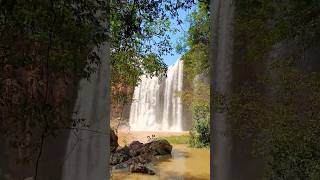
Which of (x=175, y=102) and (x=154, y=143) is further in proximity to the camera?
(x=175, y=102)

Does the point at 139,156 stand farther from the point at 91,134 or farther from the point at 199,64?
the point at 91,134

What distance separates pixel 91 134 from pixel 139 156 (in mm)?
11554

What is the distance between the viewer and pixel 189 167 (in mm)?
20281

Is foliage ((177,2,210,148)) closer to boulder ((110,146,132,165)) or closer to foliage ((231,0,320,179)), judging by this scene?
boulder ((110,146,132,165))

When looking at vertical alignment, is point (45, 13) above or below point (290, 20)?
below

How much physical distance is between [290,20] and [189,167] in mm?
13874

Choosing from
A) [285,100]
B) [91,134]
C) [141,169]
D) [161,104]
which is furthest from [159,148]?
[285,100]

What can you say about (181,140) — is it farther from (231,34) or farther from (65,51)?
(65,51)

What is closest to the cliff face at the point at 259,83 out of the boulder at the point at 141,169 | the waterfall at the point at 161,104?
the boulder at the point at 141,169

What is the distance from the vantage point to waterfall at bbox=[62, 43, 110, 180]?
1083cm

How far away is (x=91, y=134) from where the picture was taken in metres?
11.0

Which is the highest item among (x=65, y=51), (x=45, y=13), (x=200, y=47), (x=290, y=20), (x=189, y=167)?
(x=200, y=47)

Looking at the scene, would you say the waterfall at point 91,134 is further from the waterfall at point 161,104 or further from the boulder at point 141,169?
the waterfall at point 161,104

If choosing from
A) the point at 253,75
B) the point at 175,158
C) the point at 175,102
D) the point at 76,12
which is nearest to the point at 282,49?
the point at 253,75
